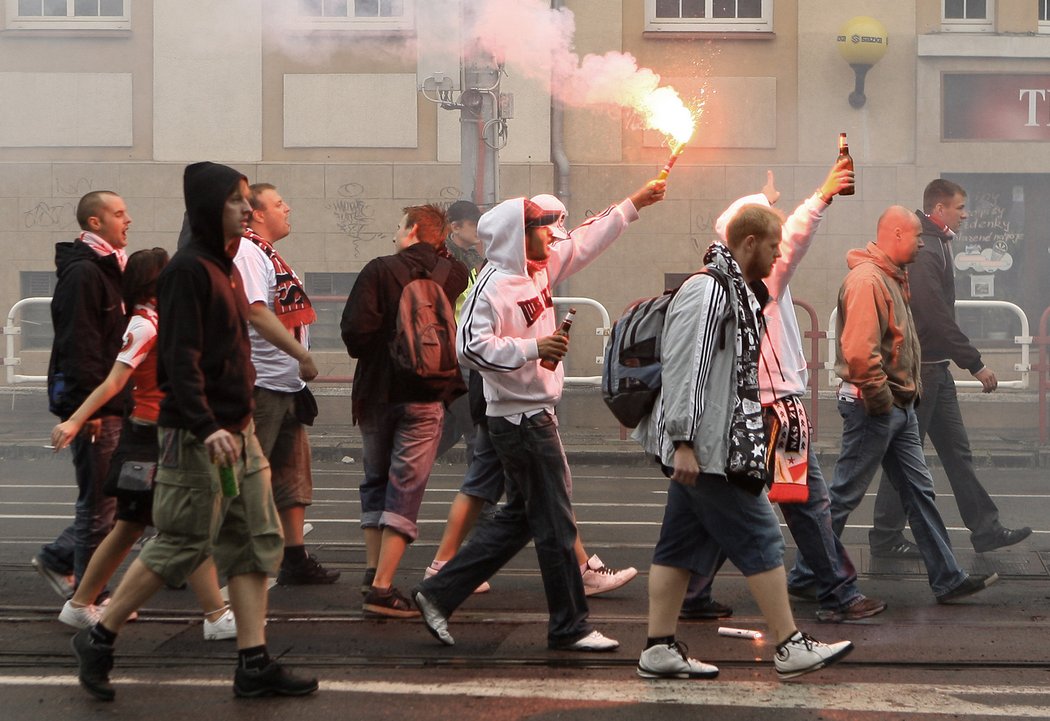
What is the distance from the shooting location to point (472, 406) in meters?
6.12

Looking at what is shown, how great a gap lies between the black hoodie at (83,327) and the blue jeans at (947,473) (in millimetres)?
3708

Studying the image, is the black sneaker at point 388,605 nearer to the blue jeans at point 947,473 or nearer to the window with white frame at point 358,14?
the blue jeans at point 947,473

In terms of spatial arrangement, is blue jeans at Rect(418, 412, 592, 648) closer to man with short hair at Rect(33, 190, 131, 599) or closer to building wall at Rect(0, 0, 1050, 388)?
man with short hair at Rect(33, 190, 131, 599)

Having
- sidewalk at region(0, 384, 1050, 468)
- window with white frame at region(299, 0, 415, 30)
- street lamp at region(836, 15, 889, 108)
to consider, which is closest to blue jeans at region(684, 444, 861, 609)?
sidewalk at region(0, 384, 1050, 468)

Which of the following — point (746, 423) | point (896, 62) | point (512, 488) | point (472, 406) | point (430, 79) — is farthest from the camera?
point (896, 62)

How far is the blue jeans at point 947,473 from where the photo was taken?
7.50 meters

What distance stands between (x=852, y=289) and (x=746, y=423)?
5.84 feet

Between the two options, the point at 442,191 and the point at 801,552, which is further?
the point at 442,191

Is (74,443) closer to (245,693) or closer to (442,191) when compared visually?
(245,693)

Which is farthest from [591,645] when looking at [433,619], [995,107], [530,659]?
[995,107]

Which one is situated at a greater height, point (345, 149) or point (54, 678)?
point (345, 149)

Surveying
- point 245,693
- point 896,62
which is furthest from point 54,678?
point 896,62

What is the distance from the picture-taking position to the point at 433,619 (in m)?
5.66

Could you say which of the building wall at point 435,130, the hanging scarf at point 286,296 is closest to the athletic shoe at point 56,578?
the hanging scarf at point 286,296
